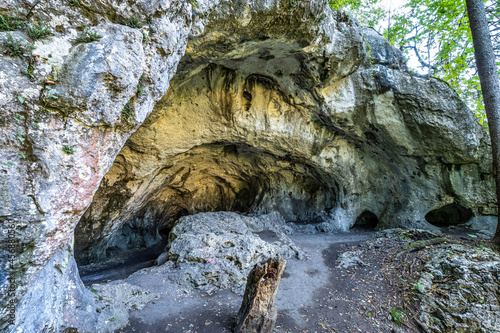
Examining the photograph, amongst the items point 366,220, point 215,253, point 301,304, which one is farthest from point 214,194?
point 301,304

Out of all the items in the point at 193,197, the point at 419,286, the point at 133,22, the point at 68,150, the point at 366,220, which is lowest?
the point at 366,220

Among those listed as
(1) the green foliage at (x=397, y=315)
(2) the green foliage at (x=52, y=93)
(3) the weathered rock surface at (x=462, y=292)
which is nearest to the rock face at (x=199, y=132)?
(2) the green foliage at (x=52, y=93)

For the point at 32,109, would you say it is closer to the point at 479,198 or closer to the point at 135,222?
the point at 135,222

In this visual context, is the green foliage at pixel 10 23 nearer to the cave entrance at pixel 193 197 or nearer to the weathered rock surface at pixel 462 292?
the cave entrance at pixel 193 197

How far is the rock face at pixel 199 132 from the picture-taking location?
2910 millimetres

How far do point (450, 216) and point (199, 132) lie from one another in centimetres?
1211

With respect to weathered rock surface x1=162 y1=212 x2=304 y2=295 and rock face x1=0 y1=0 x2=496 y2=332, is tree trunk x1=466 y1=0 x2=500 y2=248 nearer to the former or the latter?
rock face x1=0 y1=0 x2=496 y2=332

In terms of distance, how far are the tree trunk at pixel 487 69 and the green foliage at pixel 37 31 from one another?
929 cm

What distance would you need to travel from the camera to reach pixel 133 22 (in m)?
3.65

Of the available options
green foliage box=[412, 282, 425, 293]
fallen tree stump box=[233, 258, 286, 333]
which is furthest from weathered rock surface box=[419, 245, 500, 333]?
fallen tree stump box=[233, 258, 286, 333]

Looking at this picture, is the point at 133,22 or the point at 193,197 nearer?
the point at 133,22

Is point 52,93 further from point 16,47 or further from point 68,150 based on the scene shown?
point 68,150

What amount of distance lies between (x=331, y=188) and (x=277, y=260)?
9262 millimetres

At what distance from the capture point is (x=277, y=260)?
403cm
